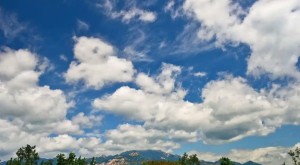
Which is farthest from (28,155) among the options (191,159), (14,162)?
(191,159)

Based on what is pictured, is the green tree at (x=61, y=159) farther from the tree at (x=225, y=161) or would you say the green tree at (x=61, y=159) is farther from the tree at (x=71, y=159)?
the tree at (x=225, y=161)

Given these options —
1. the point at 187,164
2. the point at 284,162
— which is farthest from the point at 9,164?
the point at 284,162

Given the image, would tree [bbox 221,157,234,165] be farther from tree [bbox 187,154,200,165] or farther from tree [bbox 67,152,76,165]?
tree [bbox 67,152,76,165]

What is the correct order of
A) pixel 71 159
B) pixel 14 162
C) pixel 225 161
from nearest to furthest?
1. pixel 225 161
2. pixel 71 159
3. pixel 14 162

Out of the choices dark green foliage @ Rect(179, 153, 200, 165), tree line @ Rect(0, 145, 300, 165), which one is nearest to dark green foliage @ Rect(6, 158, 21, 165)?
tree line @ Rect(0, 145, 300, 165)

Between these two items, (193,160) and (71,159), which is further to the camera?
(193,160)

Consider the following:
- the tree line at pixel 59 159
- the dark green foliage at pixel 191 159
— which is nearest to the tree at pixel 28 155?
the tree line at pixel 59 159

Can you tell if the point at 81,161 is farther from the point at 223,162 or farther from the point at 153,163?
the point at 153,163

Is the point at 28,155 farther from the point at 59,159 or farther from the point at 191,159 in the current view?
the point at 191,159

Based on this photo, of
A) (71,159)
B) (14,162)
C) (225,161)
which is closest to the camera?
(225,161)

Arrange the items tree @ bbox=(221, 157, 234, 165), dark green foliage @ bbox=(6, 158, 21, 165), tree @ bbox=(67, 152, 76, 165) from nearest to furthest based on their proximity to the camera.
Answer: tree @ bbox=(221, 157, 234, 165)
tree @ bbox=(67, 152, 76, 165)
dark green foliage @ bbox=(6, 158, 21, 165)

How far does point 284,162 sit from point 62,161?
124m

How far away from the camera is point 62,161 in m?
126

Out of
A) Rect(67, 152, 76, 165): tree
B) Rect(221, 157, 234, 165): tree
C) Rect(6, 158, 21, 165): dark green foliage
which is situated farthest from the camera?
Rect(6, 158, 21, 165): dark green foliage
